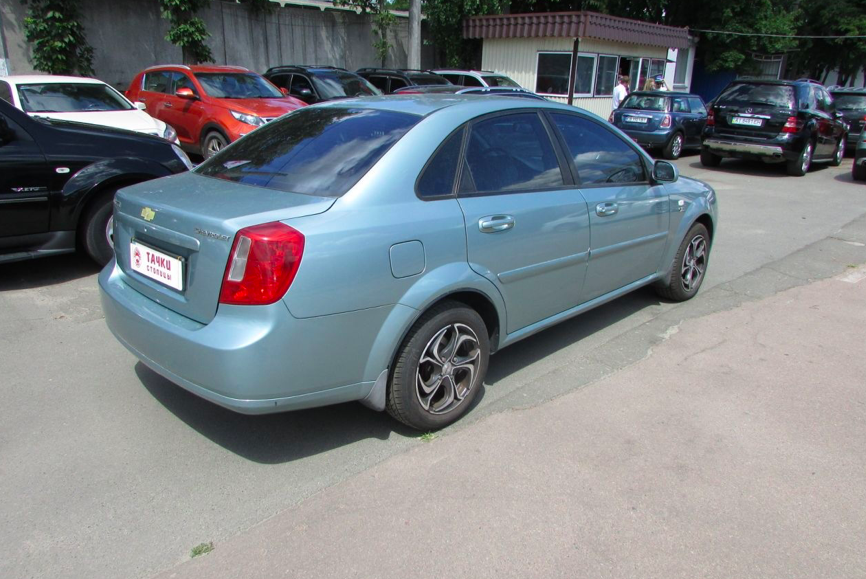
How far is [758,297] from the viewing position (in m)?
5.88

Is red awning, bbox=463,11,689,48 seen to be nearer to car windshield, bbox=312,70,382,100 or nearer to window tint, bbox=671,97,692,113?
window tint, bbox=671,97,692,113

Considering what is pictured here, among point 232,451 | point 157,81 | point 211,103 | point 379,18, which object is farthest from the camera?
point 379,18

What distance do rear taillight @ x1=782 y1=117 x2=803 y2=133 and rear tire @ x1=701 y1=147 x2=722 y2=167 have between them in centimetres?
154

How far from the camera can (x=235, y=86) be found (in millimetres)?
10375

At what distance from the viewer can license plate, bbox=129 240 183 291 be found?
2.99 m

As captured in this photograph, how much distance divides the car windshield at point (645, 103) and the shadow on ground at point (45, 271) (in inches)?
481

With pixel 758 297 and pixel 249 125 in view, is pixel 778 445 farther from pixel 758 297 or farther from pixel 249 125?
pixel 249 125

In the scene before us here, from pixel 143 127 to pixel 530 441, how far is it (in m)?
7.14

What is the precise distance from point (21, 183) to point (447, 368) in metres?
3.82

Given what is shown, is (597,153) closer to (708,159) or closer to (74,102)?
(74,102)

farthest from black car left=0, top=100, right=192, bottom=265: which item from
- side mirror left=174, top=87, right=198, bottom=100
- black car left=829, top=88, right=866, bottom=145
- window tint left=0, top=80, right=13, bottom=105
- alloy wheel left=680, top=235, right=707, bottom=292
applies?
black car left=829, top=88, right=866, bottom=145

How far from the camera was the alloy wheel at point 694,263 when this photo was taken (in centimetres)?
545

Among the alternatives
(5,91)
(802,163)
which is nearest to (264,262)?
(5,91)

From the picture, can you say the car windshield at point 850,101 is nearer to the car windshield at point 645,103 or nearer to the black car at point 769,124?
the black car at point 769,124
